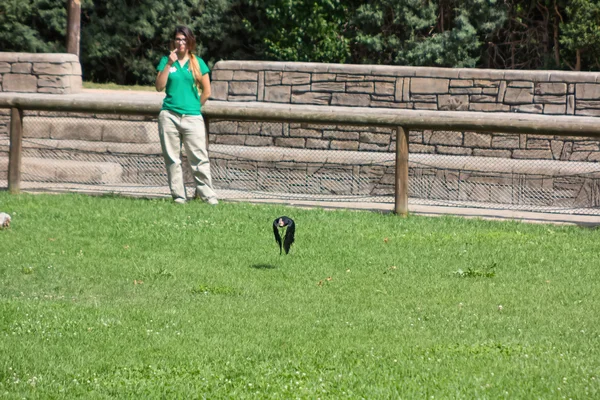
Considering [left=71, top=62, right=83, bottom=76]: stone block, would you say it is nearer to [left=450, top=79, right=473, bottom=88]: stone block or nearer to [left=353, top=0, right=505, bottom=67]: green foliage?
[left=450, top=79, right=473, bottom=88]: stone block

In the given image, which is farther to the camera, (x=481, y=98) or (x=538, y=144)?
(x=481, y=98)

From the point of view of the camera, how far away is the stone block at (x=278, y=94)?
41.9ft

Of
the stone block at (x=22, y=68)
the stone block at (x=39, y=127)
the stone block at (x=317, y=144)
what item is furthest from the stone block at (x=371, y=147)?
the stone block at (x=22, y=68)

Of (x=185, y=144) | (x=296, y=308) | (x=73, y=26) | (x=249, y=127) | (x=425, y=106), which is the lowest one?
(x=296, y=308)

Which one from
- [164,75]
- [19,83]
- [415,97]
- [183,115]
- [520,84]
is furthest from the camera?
[19,83]

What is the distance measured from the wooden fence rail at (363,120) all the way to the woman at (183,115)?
409 millimetres

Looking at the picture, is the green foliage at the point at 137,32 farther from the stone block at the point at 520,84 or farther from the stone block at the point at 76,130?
the stone block at the point at 520,84

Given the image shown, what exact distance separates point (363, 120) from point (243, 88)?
3.21 m

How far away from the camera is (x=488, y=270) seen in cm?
713

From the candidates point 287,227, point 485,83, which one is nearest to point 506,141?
point 485,83

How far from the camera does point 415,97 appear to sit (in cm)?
1245

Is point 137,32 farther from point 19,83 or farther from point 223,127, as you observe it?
point 223,127

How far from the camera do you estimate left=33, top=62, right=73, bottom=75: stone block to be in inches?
552

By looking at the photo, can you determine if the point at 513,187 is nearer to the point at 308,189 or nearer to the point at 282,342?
the point at 308,189
